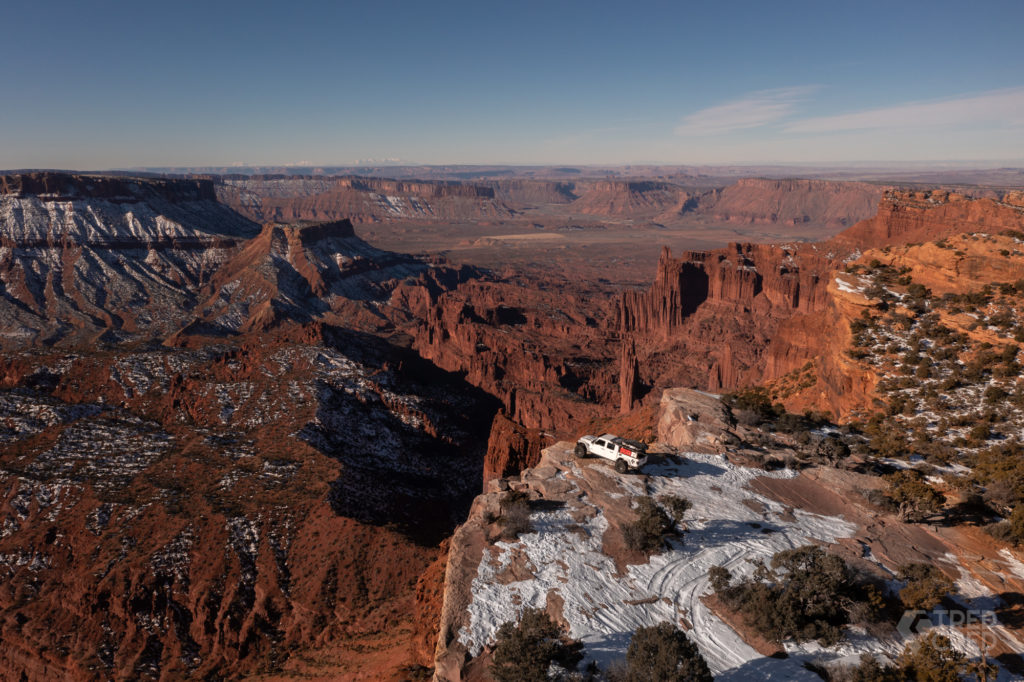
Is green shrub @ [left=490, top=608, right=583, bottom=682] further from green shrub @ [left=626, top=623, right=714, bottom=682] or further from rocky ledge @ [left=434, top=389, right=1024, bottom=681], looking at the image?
green shrub @ [left=626, top=623, right=714, bottom=682]

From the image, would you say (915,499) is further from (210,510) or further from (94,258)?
(94,258)

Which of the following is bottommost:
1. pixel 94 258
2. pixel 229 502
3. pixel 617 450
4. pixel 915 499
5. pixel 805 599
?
pixel 229 502

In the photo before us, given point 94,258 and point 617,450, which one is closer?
point 617,450

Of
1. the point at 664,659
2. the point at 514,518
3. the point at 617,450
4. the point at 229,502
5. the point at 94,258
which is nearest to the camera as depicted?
the point at 664,659

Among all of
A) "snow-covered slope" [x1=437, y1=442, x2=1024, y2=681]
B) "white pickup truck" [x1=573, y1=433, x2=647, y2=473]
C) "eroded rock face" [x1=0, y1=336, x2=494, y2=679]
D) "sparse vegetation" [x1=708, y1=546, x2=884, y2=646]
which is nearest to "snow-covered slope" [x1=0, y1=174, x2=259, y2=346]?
"eroded rock face" [x1=0, y1=336, x2=494, y2=679]

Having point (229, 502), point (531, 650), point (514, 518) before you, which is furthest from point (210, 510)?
point (531, 650)

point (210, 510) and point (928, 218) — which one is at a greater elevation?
point (928, 218)

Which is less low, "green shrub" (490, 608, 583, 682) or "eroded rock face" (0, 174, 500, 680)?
"green shrub" (490, 608, 583, 682)
